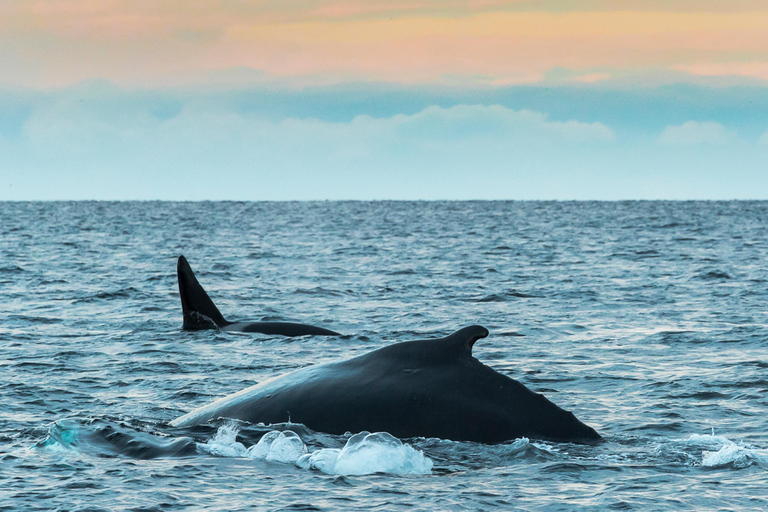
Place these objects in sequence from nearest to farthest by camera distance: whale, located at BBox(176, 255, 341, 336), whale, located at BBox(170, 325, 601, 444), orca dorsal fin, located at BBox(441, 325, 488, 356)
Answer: whale, located at BBox(170, 325, 601, 444)
orca dorsal fin, located at BBox(441, 325, 488, 356)
whale, located at BBox(176, 255, 341, 336)

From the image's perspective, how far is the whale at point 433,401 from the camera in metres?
7.65

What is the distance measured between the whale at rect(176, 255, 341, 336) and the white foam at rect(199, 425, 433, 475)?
8900 millimetres

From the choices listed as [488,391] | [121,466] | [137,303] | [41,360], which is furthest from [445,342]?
[137,303]

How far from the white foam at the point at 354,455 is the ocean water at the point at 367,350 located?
1 cm

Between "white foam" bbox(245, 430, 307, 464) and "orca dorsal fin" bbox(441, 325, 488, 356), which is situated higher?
"orca dorsal fin" bbox(441, 325, 488, 356)

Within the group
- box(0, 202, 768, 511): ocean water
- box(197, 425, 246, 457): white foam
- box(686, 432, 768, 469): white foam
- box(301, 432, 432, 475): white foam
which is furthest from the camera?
box(686, 432, 768, 469): white foam

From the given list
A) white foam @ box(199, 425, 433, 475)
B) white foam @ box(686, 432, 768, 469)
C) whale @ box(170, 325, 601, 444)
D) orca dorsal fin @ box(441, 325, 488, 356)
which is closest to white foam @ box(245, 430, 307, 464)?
white foam @ box(199, 425, 433, 475)

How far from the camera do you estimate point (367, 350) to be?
1559 centimetres

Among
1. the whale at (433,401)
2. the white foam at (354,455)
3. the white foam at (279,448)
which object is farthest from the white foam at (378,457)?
the white foam at (279,448)

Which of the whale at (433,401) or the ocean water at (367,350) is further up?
the whale at (433,401)

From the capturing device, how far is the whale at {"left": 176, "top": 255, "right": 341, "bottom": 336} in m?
17.0

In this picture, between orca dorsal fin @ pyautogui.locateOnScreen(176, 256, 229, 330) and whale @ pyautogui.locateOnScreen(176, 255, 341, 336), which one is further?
orca dorsal fin @ pyautogui.locateOnScreen(176, 256, 229, 330)

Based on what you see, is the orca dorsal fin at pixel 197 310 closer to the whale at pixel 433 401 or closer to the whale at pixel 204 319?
the whale at pixel 204 319

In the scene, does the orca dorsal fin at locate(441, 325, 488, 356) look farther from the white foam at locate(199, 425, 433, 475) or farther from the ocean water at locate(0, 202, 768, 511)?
the white foam at locate(199, 425, 433, 475)
